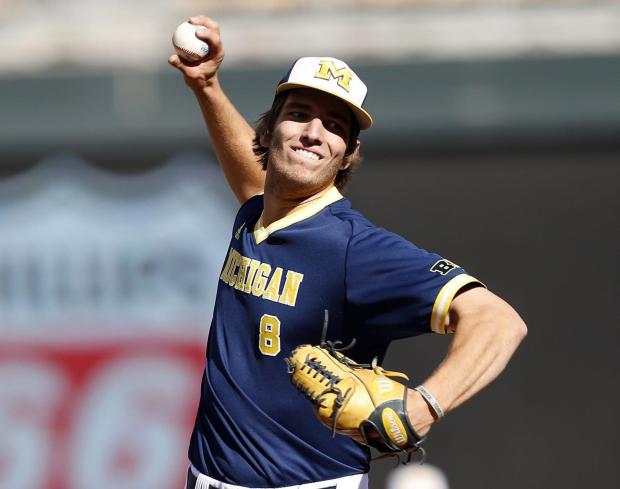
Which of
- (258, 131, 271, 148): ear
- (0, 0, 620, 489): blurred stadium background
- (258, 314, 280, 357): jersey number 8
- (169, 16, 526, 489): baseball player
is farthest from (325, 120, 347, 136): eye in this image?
(0, 0, 620, 489): blurred stadium background

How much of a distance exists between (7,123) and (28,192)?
437 millimetres

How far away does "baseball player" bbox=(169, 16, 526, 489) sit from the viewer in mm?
2984

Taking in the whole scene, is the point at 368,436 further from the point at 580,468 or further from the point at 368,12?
the point at 368,12

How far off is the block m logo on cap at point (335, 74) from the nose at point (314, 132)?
0.40ft


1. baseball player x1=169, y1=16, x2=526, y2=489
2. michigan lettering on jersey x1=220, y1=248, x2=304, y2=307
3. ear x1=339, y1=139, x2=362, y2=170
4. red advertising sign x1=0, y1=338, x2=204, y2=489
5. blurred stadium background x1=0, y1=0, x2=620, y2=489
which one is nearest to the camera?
baseball player x1=169, y1=16, x2=526, y2=489

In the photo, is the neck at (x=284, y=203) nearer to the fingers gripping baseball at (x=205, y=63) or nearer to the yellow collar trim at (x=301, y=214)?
the yellow collar trim at (x=301, y=214)

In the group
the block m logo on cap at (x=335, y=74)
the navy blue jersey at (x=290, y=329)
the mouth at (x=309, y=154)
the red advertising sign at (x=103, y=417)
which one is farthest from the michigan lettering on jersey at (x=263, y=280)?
the red advertising sign at (x=103, y=417)

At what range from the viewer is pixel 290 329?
10.2 feet

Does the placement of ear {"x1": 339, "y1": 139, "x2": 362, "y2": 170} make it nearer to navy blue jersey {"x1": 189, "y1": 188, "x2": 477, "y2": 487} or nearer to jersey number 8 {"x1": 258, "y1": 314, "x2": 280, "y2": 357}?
navy blue jersey {"x1": 189, "y1": 188, "x2": 477, "y2": 487}

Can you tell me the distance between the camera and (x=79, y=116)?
692cm

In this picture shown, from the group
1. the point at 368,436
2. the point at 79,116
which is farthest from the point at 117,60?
the point at 368,436

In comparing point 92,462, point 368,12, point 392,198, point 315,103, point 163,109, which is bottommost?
point 92,462

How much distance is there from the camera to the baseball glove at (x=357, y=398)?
2.59 metres

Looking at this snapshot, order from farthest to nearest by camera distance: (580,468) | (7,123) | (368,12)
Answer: (368,12) < (7,123) < (580,468)
